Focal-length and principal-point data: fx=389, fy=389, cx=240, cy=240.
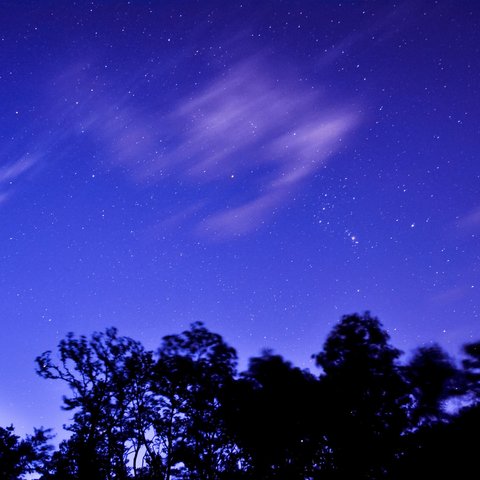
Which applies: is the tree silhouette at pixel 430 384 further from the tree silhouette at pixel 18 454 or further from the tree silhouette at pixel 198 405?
Answer: the tree silhouette at pixel 18 454

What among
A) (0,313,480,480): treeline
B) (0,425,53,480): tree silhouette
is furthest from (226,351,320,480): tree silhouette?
(0,425,53,480): tree silhouette

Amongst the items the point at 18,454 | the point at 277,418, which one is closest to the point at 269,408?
the point at 277,418

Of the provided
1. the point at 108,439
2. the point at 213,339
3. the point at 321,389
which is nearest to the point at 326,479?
the point at 321,389

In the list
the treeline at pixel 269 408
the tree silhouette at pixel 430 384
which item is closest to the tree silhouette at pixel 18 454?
the treeline at pixel 269 408

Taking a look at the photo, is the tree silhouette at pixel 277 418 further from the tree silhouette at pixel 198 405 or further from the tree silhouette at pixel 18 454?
the tree silhouette at pixel 18 454

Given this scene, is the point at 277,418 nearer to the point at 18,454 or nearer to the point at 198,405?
the point at 198,405

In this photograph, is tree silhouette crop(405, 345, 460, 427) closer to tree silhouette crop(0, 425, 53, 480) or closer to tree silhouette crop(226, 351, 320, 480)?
tree silhouette crop(226, 351, 320, 480)

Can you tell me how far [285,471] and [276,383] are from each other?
6.37 m

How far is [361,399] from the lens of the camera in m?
26.1

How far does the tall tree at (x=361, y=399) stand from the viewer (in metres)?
25.4

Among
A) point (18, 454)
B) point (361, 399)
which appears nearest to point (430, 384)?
point (361, 399)

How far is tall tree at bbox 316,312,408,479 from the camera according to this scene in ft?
83.3

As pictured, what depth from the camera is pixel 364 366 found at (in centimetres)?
2648

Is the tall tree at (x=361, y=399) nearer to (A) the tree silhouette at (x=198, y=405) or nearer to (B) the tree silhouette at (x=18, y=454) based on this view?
Result: (A) the tree silhouette at (x=198, y=405)
